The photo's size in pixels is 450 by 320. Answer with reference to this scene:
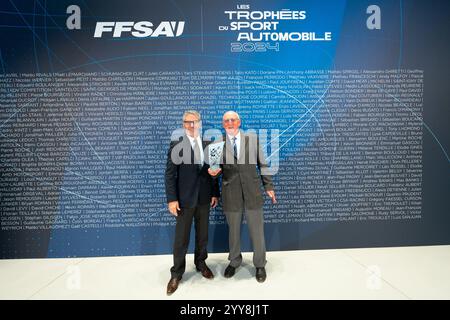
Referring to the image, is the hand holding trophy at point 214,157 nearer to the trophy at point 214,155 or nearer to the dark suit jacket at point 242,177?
the trophy at point 214,155

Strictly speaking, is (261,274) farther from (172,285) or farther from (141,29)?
(141,29)

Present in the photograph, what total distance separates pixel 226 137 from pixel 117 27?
6.04 feet

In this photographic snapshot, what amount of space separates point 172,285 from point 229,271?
1.92 feet

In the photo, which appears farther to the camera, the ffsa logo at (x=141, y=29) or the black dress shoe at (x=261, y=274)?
the ffsa logo at (x=141, y=29)

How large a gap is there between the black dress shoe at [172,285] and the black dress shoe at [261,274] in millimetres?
743

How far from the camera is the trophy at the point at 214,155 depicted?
285 centimetres

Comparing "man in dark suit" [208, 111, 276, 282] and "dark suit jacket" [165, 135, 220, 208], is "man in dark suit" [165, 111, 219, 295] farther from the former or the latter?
"man in dark suit" [208, 111, 276, 282]

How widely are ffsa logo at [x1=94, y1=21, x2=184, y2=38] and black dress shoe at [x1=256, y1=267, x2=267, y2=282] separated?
2.67 meters

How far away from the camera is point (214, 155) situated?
2848mm

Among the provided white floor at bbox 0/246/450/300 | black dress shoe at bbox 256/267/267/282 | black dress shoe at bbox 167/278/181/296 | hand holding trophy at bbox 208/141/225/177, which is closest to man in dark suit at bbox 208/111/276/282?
black dress shoe at bbox 256/267/267/282

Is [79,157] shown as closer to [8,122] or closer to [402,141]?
[8,122]

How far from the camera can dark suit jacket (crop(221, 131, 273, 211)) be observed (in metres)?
2.96

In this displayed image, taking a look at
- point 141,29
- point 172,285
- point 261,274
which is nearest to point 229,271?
point 261,274

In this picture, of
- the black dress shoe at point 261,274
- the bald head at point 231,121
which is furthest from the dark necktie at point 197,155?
the black dress shoe at point 261,274
